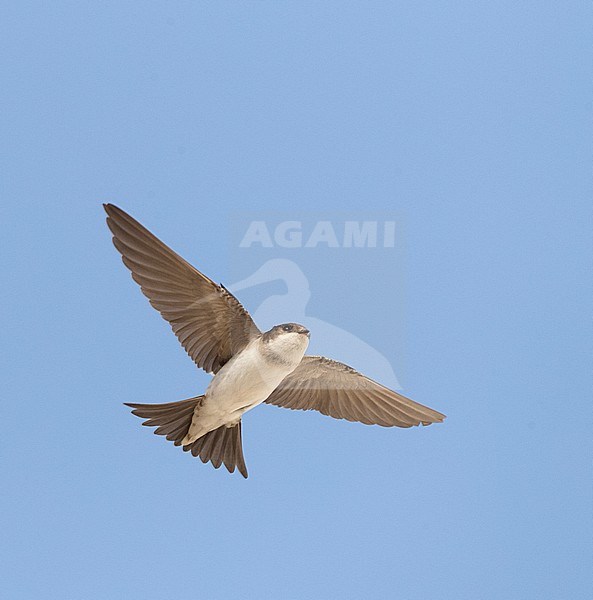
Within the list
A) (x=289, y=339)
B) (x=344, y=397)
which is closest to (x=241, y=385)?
(x=289, y=339)

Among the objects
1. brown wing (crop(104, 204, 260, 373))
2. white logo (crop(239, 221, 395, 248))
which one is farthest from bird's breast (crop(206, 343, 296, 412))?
white logo (crop(239, 221, 395, 248))

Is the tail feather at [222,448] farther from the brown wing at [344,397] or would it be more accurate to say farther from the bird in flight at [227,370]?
the brown wing at [344,397]

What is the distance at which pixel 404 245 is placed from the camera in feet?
11.7

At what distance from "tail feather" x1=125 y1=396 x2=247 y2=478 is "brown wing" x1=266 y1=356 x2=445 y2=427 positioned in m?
0.22

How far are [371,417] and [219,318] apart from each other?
27.0 inches

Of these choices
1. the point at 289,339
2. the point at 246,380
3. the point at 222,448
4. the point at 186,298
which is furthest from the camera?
the point at 222,448

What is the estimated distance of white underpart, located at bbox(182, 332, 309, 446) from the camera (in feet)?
11.1

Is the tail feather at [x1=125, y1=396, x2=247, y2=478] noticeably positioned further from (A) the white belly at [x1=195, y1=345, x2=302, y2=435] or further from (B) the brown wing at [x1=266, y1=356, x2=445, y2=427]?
(B) the brown wing at [x1=266, y1=356, x2=445, y2=427]

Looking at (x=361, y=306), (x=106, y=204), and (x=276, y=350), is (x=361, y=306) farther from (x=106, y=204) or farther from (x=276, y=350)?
(x=106, y=204)

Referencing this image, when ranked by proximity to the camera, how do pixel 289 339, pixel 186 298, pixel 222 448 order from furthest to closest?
pixel 222 448 → pixel 186 298 → pixel 289 339

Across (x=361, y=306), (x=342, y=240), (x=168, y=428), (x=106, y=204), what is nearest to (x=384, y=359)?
(x=361, y=306)

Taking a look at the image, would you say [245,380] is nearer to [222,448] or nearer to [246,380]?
[246,380]

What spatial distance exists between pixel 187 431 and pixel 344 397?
604mm

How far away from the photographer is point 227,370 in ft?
11.6
